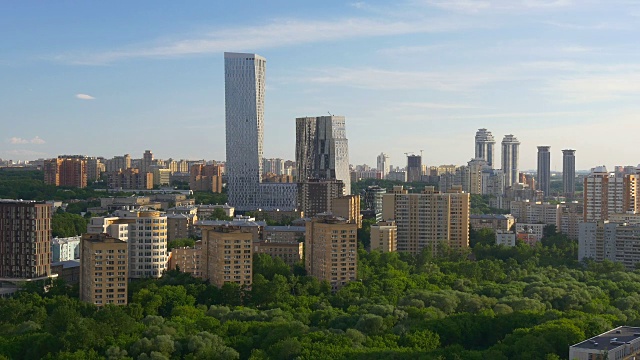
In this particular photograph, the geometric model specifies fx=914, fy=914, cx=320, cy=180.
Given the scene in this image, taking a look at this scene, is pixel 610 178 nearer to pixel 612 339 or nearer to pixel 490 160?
pixel 612 339

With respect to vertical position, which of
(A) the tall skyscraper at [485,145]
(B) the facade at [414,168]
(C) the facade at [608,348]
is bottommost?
(C) the facade at [608,348]

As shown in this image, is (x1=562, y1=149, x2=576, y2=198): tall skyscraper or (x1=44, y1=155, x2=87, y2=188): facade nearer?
(x1=44, y1=155, x2=87, y2=188): facade

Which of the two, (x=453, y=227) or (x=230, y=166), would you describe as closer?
(x=453, y=227)

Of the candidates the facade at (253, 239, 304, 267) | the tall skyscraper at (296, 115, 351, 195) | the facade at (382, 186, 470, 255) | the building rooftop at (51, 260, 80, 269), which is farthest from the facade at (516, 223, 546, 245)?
the building rooftop at (51, 260, 80, 269)

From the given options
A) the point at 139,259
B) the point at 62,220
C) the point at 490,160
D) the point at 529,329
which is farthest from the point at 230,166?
the point at 490,160

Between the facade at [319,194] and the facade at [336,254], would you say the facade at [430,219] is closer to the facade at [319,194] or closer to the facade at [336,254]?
the facade at [319,194]

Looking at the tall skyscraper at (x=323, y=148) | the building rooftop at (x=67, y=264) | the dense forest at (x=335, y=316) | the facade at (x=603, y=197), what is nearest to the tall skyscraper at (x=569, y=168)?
the tall skyscraper at (x=323, y=148)

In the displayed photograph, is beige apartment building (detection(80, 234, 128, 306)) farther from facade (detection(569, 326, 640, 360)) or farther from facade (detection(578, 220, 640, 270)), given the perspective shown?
facade (detection(578, 220, 640, 270))
